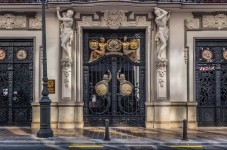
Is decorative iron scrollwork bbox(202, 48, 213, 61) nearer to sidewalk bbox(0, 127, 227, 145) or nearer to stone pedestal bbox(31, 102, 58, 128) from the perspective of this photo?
sidewalk bbox(0, 127, 227, 145)

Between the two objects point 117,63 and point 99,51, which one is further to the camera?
point 117,63

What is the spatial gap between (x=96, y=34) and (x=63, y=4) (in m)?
2.06

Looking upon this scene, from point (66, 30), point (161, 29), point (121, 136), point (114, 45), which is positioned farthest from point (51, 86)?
point (161, 29)

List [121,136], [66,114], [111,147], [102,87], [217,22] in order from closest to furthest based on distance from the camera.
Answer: [111,147] < [121,136] < [66,114] < [217,22] < [102,87]

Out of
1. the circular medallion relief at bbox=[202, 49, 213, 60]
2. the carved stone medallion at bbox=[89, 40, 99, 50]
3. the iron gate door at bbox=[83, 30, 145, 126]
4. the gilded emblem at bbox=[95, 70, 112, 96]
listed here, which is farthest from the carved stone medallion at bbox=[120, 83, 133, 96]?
the circular medallion relief at bbox=[202, 49, 213, 60]

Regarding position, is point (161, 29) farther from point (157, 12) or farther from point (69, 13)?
point (69, 13)

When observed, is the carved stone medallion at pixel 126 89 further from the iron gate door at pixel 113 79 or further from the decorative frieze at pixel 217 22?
the decorative frieze at pixel 217 22

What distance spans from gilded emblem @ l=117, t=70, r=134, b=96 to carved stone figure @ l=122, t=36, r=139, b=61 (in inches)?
36.5

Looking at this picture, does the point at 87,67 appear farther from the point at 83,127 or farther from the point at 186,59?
the point at 186,59

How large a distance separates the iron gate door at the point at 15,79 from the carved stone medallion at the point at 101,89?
295cm

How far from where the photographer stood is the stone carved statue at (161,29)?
16.8m

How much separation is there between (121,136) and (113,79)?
3636 mm

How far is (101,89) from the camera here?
17.5m

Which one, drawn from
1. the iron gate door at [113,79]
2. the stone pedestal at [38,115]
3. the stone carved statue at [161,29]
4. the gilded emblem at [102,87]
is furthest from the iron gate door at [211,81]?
the stone pedestal at [38,115]
